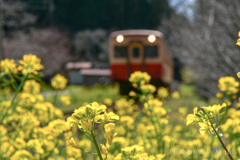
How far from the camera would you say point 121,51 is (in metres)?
8.59

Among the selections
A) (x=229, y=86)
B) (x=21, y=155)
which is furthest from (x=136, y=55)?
(x=21, y=155)

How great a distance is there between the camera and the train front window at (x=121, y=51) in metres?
8.54

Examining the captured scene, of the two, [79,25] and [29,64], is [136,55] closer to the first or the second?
[29,64]

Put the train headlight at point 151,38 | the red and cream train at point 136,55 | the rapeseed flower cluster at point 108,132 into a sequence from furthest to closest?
the red and cream train at point 136,55 < the train headlight at point 151,38 < the rapeseed flower cluster at point 108,132

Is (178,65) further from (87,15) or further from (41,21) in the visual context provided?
(41,21)

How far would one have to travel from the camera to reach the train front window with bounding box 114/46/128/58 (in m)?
8.54

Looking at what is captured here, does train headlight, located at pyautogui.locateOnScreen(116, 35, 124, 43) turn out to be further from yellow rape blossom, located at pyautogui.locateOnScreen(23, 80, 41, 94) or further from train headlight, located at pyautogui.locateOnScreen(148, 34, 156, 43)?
yellow rape blossom, located at pyautogui.locateOnScreen(23, 80, 41, 94)

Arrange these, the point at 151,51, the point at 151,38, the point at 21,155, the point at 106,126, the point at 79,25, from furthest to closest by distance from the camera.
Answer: the point at 79,25
the point at 151,51
the point at 151,38
the point at 21,155
the point at 106,126

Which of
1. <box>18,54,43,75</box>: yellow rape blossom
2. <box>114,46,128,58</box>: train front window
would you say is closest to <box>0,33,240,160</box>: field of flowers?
<box>18,54,43,75</box>: yellow rape blossom

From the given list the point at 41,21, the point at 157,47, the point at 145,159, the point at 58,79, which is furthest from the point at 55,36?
the point at 145,159

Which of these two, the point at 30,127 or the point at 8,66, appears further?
the point at 30,127

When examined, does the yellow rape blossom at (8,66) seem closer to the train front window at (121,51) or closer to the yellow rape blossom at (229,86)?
the yellow rape blossom at (229,86)

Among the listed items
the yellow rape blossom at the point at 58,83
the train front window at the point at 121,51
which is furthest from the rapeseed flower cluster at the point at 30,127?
the train front window at the point at 121,51

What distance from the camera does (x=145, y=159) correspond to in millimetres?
790
